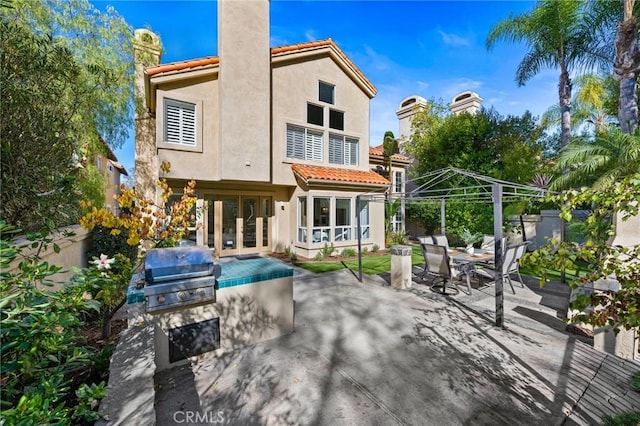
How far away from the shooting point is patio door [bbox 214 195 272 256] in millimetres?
13008

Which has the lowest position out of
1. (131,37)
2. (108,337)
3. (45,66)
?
(108,337)

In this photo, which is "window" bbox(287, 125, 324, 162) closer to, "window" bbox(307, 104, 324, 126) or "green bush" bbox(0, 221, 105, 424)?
"window" bbox(307, 104, 324, 126)

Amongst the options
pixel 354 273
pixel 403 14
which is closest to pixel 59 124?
pixel 354 273

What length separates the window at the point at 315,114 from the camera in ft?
46.8

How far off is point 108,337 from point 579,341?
8.33 meters

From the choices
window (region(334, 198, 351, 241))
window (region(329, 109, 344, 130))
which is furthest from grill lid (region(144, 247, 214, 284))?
window (region(329, 109, 344, 130))

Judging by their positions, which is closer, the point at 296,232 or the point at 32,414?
the point at 32,414

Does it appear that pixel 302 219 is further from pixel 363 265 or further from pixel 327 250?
pixel 363 265

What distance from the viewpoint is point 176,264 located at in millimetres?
3955

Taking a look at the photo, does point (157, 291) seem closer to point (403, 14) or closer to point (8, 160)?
point (8, 160)

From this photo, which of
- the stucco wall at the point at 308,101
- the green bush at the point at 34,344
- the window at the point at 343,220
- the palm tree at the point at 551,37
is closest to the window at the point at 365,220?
the window at the point at 343,220

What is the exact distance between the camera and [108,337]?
4.08 m

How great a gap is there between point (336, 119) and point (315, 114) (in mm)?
1421

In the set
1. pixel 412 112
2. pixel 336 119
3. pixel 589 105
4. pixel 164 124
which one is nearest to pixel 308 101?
pixel 336 119
